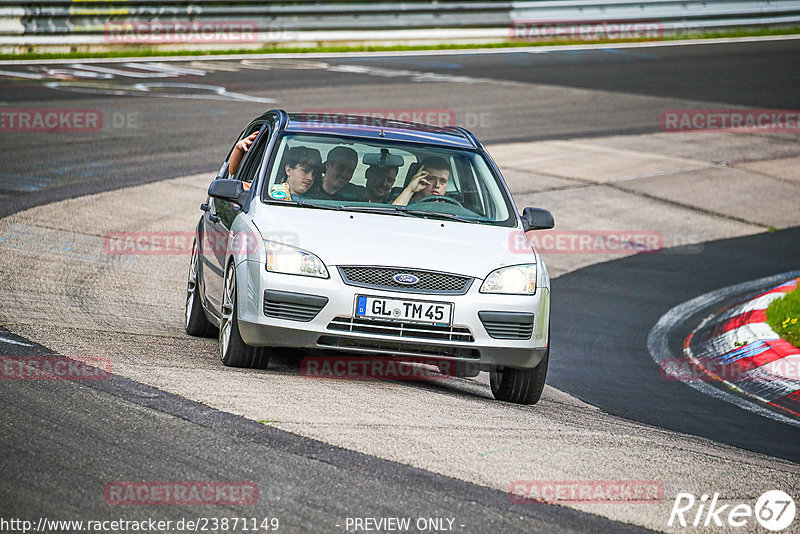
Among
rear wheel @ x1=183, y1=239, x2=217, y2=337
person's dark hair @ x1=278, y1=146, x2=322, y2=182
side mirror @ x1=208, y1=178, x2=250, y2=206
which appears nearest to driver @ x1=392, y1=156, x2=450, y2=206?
person's dark hair @ x1=278, y1=146, x2=322, y2=182

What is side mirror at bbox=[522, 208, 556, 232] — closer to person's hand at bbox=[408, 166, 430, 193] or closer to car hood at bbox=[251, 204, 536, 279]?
car hood at bbox=[251, 204, 536, 279]

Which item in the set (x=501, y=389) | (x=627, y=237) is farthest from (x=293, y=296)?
(x=627, y=237)

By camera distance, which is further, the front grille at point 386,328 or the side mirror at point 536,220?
the side mirror at point 536,220

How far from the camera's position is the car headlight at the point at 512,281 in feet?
24.0

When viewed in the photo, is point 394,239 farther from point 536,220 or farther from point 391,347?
point 536,220

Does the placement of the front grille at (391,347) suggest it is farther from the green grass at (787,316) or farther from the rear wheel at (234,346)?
the green grass at (787,316)

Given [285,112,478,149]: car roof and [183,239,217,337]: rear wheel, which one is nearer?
[285,112,478,149]: car roof

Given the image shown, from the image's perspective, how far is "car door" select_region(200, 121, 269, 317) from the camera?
8.08m

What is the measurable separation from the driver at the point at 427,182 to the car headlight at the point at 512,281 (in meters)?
1.04

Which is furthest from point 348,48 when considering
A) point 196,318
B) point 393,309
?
point 393,309

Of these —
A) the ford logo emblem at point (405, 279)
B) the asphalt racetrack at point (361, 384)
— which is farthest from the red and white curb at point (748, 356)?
the ford logo emblem at point (405, 279)

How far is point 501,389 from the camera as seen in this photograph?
7.77 metres

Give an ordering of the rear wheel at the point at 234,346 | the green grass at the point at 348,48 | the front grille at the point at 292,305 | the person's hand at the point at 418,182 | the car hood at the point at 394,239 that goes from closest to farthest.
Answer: the front grille at the point at 292,305 < the car hood at the point at 394,239 < the rear wheel at the point at 234,346 < the person's hand at the point at 418,182 < the green grass at the point at 348,48

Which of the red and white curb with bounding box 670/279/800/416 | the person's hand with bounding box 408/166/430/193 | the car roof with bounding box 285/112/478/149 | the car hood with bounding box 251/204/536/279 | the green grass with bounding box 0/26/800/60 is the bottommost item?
the red and white curb with bounding box 670/279/800/416
